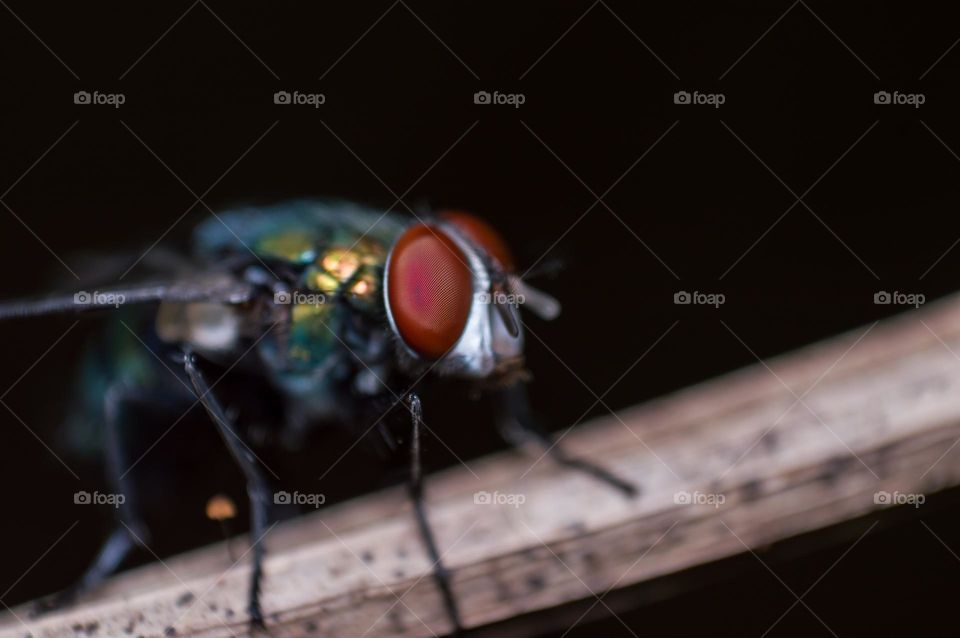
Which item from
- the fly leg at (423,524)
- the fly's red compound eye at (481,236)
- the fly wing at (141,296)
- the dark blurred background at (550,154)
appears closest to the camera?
the fly leg at (423,524)

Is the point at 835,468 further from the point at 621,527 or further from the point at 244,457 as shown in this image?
the point at 244,457

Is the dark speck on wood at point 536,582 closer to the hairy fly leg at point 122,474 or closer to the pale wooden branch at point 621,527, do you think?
the pale wooden branch at point 621,527

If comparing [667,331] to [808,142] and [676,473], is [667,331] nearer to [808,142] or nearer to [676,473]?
[808,142]

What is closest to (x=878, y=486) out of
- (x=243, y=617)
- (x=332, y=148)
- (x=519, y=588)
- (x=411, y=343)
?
(x=519, y=588)

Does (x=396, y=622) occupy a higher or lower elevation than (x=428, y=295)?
lower

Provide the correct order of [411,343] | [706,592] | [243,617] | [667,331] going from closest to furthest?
[243,617]
[411,343]
[706,592]
[667,331]

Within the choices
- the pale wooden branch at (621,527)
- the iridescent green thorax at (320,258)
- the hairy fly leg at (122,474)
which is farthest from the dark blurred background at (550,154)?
the pale wooden branch at (621,527)

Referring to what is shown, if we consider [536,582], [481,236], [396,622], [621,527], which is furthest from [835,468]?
[481,236]
